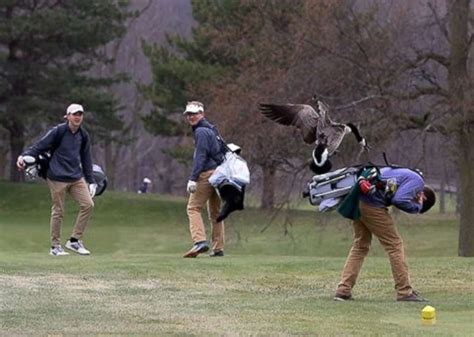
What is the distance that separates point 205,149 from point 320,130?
2.79 meters

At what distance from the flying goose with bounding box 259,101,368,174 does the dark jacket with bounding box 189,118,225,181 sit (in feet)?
6.52

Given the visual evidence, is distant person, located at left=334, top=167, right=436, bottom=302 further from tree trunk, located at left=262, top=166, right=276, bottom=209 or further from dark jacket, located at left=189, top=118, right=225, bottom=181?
tree trunk, located at left=262, top=166, right=276, bottom=209

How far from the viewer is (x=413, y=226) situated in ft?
123

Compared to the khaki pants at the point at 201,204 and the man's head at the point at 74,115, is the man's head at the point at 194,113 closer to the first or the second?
the khaki pants at the point at 201,204

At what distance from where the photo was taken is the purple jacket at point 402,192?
1045 cm

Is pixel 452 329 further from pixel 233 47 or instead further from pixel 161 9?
pixel 161 9

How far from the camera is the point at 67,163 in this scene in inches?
579

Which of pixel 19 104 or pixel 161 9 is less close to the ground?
pixel 161 9

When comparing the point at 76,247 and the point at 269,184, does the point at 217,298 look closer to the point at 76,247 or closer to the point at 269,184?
the point at 76,247

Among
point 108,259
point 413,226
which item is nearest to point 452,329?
point 108,259

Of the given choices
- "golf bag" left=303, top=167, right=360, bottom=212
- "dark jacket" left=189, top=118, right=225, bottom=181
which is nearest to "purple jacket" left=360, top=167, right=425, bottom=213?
"golf bag" left=303, top=167, right=360, bottom=212

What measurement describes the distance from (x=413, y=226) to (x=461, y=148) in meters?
12.3

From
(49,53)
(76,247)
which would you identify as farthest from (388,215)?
(49,53)

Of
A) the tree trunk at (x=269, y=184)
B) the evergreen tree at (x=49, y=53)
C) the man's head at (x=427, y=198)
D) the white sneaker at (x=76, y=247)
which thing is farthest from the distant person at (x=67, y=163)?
the evergreen tree at (x=49, y=53)
